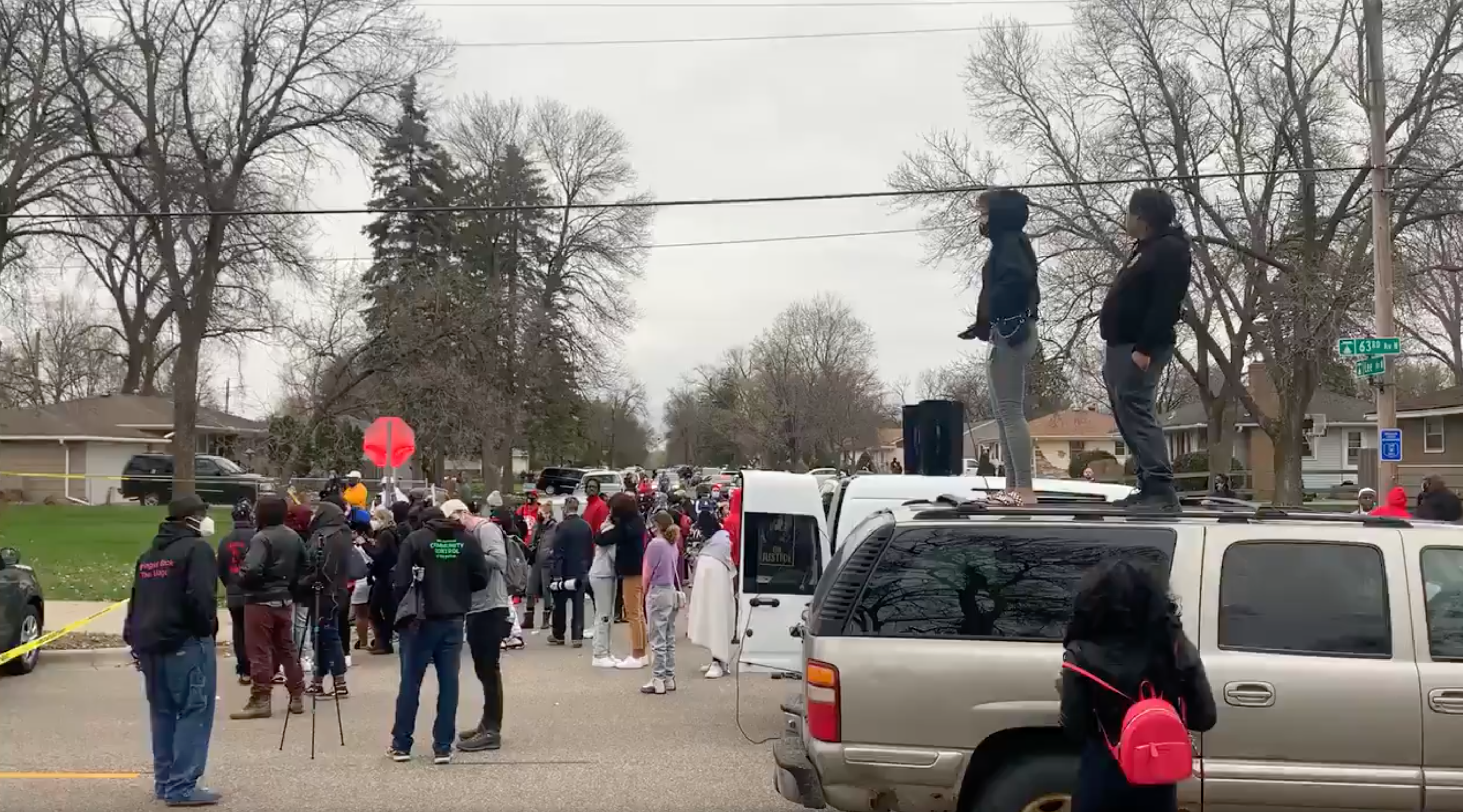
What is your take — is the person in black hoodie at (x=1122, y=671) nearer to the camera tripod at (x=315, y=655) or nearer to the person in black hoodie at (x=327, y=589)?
the camera tripod at (x=315, y=655)

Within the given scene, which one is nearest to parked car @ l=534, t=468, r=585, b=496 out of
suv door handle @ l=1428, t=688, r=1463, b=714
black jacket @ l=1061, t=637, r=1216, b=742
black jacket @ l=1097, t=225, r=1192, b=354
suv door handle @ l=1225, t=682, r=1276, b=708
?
black jacket @ l=1097, t=225, r=1192, b=354

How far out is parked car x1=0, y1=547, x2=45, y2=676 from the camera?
10.9 meters

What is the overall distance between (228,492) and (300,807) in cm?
3519

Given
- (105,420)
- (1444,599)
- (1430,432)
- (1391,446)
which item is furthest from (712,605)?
(105,420)

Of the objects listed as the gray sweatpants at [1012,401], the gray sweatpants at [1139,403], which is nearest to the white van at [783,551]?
the gray sweatpants at [1012,401]

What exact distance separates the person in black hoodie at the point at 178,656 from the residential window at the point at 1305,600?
571 cm

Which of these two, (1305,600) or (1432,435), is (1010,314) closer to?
(1305,600)

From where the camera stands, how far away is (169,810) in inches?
280

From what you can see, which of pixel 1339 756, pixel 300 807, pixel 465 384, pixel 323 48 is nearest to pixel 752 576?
pixel 300 807

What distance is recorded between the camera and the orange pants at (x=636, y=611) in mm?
12789

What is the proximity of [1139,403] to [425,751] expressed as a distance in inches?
218

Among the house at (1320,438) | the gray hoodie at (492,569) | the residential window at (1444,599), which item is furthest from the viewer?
the house at (1320,438)

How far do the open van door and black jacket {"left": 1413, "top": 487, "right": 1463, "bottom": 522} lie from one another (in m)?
6.14

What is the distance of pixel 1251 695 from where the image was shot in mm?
4902
